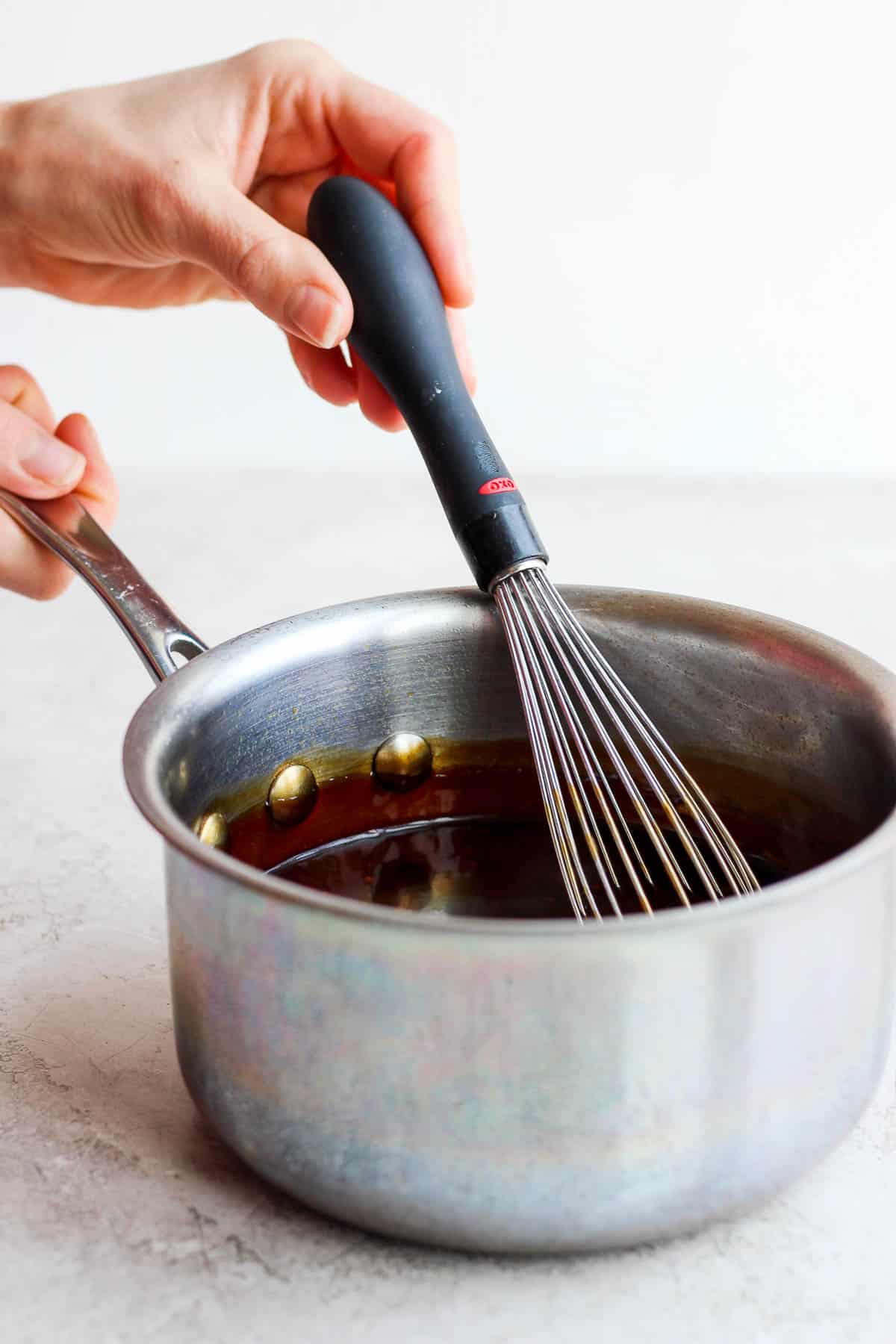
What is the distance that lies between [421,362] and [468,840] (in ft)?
0.58

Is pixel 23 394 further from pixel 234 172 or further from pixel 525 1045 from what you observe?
pixel 525 1045

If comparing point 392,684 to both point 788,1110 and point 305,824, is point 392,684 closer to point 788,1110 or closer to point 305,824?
point 305,824

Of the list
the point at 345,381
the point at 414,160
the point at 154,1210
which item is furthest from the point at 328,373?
the point at 154,1210

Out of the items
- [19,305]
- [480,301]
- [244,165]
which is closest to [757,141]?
[480,301]

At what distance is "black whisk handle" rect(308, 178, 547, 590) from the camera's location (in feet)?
1.75

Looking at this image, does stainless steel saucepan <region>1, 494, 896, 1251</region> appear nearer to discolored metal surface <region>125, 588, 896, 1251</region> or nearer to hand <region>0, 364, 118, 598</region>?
discolored metal surface <region>125, 588, 896, 1251</region>

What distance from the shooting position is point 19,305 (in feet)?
5.41

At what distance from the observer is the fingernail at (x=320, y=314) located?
0.54 m

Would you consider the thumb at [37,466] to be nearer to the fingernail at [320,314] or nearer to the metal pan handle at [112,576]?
the metal pan handle at [112,576]

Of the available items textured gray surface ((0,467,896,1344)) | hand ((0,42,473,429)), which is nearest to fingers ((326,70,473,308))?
hand ((0,42,473,429))

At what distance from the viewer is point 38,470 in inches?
25.3

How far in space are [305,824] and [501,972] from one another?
238 millimetres

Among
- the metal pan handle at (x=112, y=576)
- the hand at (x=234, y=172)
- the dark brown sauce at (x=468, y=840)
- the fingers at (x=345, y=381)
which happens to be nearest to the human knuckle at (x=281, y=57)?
the hand at (x=234, y=172)

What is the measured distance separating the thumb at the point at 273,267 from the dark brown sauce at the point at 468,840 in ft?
0.55
